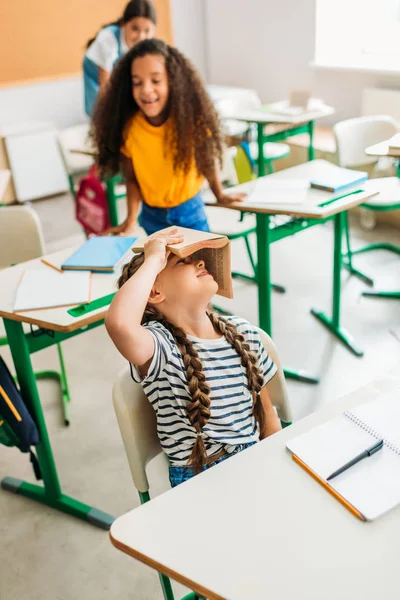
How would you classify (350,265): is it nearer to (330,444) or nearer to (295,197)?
(295,197)

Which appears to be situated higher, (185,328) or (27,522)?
(185,328)

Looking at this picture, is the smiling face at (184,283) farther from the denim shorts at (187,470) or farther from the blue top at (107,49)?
the blue top at (107,49)

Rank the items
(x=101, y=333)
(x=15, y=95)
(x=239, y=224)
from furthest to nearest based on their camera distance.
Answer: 1. (x=15, y=95)
2. (x=101, y=333)
3. (x=239, y=224)

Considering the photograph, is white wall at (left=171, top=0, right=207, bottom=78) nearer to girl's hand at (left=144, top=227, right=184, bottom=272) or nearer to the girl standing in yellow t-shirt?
the girl standing in yellow t-shirt

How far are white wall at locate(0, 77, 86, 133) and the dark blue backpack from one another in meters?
3.71

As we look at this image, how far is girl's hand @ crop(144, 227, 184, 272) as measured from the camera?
117 cm

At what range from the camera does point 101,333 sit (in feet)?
10.0

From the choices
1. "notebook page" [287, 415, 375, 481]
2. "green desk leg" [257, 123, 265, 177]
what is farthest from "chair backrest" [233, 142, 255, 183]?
"notebook page" [287, 415, 375, 481]

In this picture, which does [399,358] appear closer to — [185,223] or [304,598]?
[185,223]

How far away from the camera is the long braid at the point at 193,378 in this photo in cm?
122

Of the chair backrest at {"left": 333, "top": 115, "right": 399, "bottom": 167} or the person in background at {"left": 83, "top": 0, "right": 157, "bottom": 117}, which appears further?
the chair backrest at {"left": 333, "top": 115, "right": 399, "bottom": 167}

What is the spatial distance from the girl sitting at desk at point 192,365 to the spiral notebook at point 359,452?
0.72 ft

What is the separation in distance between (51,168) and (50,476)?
11.6 ft

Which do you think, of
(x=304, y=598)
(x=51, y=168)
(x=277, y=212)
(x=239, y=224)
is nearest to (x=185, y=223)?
(x=277, y=212)
